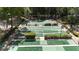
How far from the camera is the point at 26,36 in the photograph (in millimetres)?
8453

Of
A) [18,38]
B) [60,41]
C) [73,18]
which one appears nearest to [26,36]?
[18,38]

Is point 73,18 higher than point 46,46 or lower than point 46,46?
higher

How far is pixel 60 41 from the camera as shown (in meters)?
8.44

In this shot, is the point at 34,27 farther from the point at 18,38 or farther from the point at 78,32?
the point at 78,32
